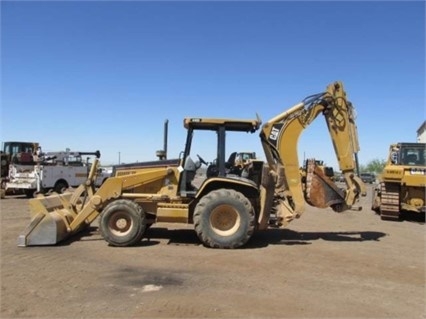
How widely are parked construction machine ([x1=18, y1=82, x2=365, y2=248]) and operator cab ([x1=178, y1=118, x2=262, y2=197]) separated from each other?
22 mm

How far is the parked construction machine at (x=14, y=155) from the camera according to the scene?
78.0ft

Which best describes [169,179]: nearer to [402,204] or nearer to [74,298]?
[74,298]

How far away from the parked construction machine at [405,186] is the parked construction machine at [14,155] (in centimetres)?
1717

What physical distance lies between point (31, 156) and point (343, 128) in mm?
18093

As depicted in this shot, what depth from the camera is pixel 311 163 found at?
11227 millimetres

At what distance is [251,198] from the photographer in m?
10.4

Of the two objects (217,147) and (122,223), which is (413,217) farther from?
(122,223)

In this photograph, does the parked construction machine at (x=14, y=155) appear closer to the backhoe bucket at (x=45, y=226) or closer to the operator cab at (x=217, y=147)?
the backhoe bucket at (x=45, y=226)

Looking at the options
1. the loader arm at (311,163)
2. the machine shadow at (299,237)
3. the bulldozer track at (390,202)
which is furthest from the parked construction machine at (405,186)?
the loader arm at (311,163)

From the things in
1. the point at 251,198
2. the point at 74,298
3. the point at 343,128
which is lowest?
the point at 74,298

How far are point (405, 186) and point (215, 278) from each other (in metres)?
10.3

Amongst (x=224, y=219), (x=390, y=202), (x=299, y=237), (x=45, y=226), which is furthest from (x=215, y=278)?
(x=390, y=202)

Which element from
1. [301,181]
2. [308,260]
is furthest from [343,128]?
[308,260]

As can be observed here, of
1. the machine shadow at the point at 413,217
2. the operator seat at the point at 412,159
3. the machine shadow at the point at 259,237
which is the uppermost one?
the operator seat at the point at 412,159
